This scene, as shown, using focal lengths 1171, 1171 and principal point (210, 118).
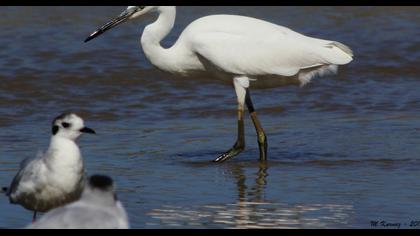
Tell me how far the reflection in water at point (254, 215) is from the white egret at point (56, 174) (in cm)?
76

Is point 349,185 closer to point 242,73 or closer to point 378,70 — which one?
point 242,73

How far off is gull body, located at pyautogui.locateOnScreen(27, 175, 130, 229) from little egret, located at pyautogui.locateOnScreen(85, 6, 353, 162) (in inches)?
161

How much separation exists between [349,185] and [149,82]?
502cm

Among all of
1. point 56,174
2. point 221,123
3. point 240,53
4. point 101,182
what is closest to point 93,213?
point 101,182

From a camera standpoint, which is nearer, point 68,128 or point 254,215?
point 68,128

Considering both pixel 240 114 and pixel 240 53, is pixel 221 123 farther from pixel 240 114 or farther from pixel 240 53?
pixel 240 53

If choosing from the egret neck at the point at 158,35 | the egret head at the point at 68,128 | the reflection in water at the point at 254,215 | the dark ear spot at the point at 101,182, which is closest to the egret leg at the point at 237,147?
the egret neck at the point at 158,35

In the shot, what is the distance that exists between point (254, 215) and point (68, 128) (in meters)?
1.37

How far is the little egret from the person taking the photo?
945cm

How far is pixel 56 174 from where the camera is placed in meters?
6.48

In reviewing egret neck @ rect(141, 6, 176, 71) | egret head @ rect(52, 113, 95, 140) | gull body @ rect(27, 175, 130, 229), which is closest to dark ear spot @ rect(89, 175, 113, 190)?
gull body @ rect(27, 175, 130, 229)

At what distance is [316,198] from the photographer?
7711 millimetres

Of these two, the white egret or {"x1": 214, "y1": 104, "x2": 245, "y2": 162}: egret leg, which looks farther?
{"x1": 214, "y1": 104, "x2": 245, "y2": 162}: egret leg

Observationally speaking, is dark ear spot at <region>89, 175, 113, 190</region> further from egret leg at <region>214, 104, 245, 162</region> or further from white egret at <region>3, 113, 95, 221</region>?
egret leg at <region>214, 104, 245, 162</region>
